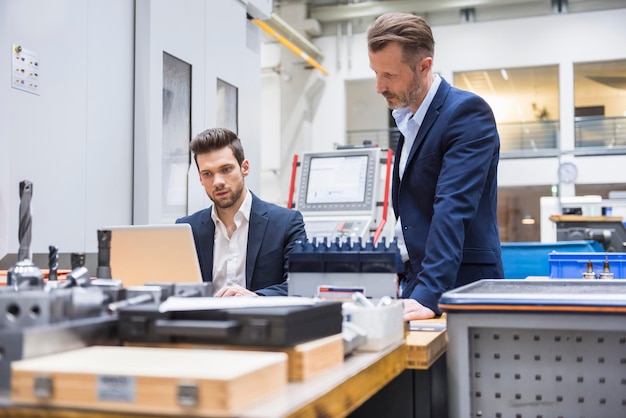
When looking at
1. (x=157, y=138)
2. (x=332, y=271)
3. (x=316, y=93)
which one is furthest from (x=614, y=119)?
(x=332, y=271)

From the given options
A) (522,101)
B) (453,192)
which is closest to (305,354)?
(453,192)

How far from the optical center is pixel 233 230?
2.56 m

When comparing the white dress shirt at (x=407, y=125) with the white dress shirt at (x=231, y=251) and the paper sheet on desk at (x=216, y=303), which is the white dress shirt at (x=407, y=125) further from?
the paper sheet on desk at (x=216, y=303)

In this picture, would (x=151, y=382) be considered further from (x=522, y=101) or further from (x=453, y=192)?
(x=522, y=101)

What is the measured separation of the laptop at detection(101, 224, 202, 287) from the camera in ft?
5.65

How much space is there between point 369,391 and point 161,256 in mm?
844

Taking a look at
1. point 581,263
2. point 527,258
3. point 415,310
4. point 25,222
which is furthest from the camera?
point 527,258

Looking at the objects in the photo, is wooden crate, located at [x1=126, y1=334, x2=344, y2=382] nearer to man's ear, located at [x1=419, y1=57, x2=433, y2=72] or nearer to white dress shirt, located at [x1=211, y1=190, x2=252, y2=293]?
man's ear, located at [x1=419, y1=57, x2=433, y2=72]

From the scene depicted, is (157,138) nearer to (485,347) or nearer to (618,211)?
(485,347)

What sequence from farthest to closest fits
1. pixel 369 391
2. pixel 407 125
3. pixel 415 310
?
pixel 407 125
pixel 415 310
pixel 369 391

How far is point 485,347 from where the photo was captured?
1490mm

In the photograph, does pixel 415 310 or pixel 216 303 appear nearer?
pixel 216 303

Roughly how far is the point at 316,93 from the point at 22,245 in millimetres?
8690

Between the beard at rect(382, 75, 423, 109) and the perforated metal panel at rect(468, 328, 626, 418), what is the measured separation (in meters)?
0.81
